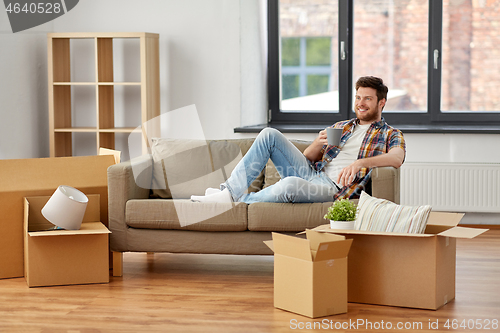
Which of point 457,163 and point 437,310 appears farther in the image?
point 457,163

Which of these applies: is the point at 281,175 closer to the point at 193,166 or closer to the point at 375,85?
the point at 193,166

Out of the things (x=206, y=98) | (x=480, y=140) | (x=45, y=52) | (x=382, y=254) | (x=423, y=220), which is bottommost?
(x=382, y=254)

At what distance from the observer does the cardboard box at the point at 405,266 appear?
231 centimetres

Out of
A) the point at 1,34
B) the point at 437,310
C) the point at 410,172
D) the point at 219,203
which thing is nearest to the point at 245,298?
the point at 219,203

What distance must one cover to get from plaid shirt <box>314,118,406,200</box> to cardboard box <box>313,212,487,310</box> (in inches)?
18.9

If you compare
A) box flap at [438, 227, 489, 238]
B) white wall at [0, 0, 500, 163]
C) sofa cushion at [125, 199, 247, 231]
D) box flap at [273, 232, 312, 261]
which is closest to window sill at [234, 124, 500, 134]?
white wall at [0, 0, 500, 163]

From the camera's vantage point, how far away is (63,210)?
2.72 m

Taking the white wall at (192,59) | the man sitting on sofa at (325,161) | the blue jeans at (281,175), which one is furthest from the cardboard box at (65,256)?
the white wall at (192,59)

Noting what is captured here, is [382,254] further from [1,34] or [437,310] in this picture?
[1,34]

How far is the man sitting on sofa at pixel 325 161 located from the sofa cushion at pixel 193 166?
0.32 meters

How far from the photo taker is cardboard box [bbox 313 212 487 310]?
231 centimetres

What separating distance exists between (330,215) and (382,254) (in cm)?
27

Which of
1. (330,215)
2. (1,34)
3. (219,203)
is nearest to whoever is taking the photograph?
(330,215)

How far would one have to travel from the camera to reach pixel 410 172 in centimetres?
414
